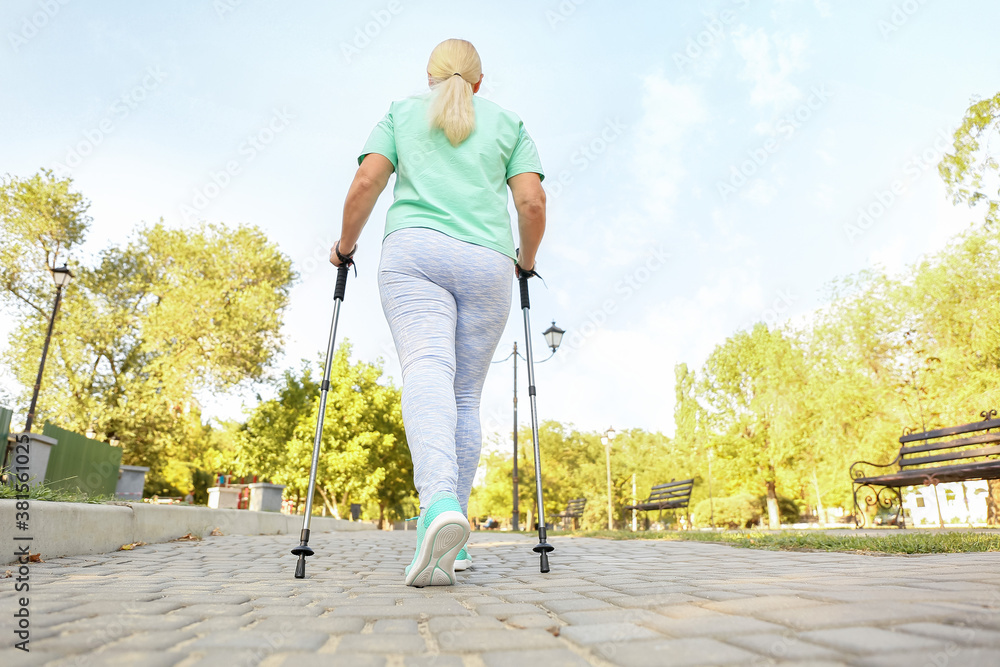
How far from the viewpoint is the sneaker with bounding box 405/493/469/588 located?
2260 mm

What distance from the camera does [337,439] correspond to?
25.4 metres

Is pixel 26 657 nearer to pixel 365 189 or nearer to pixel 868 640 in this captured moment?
pixel 868 640

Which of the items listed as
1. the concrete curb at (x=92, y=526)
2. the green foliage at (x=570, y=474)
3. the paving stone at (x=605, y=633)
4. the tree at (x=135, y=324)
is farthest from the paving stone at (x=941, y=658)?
the green foliage at (x=570, y=474)

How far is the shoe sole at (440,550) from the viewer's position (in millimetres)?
2256

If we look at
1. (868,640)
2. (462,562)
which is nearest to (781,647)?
(868,640)

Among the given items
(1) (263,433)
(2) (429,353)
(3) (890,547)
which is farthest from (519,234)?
(1) (263,433)

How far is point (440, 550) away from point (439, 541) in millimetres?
59

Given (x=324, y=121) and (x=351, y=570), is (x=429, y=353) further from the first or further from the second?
A: (x=324, y=121)

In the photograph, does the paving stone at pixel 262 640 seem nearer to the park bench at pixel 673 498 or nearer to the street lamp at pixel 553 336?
the park bench at pixel 673 498

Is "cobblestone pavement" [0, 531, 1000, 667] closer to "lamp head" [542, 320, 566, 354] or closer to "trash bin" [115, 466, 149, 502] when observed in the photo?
"lamp head" [542, 320, 566, 354]

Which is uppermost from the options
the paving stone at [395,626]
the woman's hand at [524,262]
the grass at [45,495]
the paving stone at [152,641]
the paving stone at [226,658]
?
the woman's hand at [524,262]

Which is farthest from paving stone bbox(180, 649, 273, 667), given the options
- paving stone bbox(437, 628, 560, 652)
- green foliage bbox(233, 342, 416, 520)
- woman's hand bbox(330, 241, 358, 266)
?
green foliage bbox(233, 342, 416, 520)

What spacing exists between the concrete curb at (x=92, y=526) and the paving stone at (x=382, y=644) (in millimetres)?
2950

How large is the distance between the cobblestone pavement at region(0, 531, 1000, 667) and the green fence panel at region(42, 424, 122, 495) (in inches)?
390
